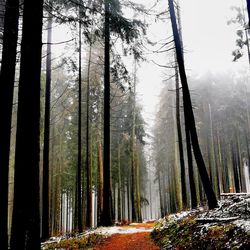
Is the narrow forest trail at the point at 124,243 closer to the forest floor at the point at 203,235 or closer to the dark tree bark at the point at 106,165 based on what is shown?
the forest floor at the point at 203,235

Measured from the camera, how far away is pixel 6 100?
6188mm

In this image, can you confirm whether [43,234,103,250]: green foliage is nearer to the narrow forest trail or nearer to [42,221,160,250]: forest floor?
[42,221,160,250]: forest floor

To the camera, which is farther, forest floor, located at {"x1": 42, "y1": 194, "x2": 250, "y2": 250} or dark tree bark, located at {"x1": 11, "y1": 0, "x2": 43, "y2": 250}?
forest floor, located at {"x1": 42, "y1": 194, "x2": 250, "y2": 250}

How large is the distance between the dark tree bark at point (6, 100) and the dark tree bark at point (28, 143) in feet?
4.02

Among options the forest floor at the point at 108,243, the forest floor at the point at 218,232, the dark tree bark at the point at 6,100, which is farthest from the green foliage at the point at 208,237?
the dark tree bark at the point at 6,100

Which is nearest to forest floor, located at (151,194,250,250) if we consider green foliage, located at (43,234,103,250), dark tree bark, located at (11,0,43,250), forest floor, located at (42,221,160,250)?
forest floor, located at (42,221,160,250)

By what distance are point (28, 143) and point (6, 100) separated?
75.7 inches

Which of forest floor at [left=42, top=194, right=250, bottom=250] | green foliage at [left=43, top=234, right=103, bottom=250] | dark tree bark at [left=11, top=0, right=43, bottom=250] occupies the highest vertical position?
dark tree bark at [left=11, top=0, right=43, bottom=250]

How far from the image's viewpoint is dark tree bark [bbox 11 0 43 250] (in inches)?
177

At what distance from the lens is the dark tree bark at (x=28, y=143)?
451cm

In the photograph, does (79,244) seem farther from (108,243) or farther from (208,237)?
(208,237)

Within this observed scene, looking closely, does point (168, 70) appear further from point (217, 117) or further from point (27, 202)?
point (27, 202)

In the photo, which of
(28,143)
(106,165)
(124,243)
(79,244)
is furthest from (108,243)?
(28,143)

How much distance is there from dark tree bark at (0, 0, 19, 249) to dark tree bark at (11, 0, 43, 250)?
48.3 inches
